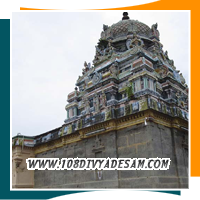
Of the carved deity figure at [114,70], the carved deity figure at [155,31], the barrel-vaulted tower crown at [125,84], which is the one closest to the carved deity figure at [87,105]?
the barrel-vaulted tower crown at [125,84]

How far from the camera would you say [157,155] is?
53.7 ft

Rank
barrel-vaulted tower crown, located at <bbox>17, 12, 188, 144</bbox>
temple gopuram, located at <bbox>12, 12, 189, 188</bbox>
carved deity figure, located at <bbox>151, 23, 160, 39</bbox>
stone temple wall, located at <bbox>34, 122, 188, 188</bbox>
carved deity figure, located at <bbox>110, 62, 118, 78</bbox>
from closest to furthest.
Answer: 1. stone temple wall, located at <bbox>34, 122, 188, 188</bbox>
2. temple gopuram, located at <bbox>12, 12, 189, 188</bbox>
3. barrel-vaulted tower crown, located at <bbox>17, 12, 188, 144</bbox>
4. carved deity figure, located at <bbox>110, 62, 118, 78</bbox>
5. carved deity figure, located at <bbox>151, 23, 160, 39</bbox>

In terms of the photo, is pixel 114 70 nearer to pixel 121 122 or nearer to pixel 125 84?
pixel 125 84

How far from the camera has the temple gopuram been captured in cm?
1705

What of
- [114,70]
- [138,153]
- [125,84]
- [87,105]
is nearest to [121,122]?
[138,153]

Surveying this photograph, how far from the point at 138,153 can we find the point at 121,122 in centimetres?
256

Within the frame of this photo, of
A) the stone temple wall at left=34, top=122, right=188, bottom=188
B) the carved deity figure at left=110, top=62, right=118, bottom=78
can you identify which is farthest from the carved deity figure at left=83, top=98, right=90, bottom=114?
the carved deity figure at left=110, top=62, right=118, bottom=78

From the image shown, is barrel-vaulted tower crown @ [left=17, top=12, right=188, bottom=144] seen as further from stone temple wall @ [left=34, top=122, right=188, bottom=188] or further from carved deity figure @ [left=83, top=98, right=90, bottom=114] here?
stone temple wall @ [left=34, top=122, right=188, bottom=188]

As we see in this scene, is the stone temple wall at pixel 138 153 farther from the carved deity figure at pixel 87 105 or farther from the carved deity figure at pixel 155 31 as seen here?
the carved deity figure at pixel 155 31

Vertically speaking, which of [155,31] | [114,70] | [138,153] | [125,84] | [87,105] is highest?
[155,31]

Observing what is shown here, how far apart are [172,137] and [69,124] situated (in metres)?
9.29

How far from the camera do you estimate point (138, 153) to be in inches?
664
